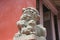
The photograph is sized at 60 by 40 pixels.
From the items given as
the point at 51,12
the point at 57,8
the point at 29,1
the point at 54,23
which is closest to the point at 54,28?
the point at 54,23

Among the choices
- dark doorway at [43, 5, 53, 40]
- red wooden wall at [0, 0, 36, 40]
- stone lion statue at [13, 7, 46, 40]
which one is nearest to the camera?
stone lion statue at [13, 7, 46, 40]

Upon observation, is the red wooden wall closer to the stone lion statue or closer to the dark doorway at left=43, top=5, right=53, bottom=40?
the dark doorway at left=43, top=5, right=53, bottom=40

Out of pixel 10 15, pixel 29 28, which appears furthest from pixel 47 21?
pixel 29 28

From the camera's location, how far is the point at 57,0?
3.02m

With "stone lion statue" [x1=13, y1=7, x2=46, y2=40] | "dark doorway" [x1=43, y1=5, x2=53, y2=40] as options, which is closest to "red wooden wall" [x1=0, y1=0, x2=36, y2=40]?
"dark doorway" [x1=43, y1=5, x2=53, y2=40]

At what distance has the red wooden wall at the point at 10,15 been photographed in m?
2.11

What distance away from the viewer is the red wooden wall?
83.0 inches

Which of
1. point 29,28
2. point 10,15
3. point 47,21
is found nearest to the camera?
point 29,28

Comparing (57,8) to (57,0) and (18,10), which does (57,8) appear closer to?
(57,0)

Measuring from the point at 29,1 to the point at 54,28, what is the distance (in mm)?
938

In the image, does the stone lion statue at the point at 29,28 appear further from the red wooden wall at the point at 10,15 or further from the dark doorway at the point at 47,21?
the dark doorway at the point at 47,21

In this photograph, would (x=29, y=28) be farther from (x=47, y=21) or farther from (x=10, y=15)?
(x=47, y=21)

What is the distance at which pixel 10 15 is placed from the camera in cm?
226

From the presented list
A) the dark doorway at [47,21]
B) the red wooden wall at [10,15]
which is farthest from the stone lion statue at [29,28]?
the dark doorway at [47,21]
